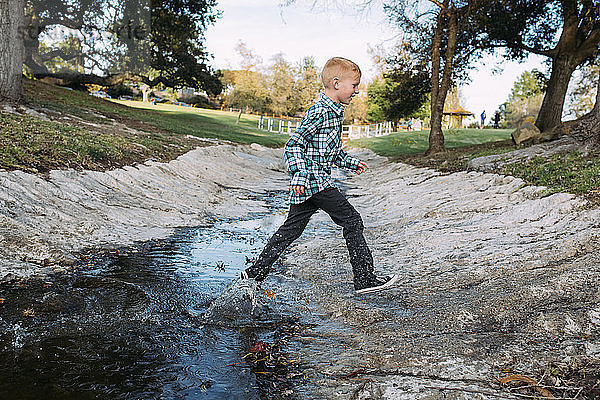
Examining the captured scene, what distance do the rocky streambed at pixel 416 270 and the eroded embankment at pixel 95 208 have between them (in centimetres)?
3

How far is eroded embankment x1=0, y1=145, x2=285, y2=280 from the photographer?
5117 mm

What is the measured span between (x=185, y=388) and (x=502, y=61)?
21713 mm

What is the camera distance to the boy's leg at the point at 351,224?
427 cm

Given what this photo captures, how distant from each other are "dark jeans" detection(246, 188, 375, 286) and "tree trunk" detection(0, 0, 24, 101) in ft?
38.7

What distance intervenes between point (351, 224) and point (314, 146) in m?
0.76

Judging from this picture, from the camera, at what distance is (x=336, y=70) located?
13.9 feet

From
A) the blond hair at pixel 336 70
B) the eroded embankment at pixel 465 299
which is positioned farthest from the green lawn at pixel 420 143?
the blond hair at pixel 336 70

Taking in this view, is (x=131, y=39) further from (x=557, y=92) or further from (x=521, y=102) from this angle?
(x=521, y=102)

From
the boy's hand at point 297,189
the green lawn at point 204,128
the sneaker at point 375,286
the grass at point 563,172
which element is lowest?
the sneaker at point 375,286

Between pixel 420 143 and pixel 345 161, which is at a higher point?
pixel 420 143

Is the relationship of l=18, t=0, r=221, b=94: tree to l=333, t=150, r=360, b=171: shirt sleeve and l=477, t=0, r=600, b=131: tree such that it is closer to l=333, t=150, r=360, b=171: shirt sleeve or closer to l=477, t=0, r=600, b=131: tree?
l=477, t=0, r=600, b=131: tree

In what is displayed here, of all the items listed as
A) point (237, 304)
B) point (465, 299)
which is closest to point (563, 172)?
point (465, 299)

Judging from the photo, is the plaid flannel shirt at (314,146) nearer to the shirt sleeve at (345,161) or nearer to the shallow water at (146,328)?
the shirt sleeve at (345,161)

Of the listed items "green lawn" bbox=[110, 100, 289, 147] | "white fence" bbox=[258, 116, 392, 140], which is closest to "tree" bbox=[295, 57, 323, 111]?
"white fence" bbox=[258, 116, 392, 140]
